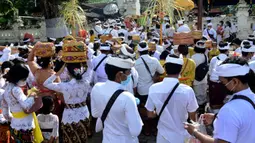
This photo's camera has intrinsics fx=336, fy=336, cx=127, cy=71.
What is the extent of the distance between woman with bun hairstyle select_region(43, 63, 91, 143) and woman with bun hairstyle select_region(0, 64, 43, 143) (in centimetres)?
39

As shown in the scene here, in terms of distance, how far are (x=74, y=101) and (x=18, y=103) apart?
75 centimetres

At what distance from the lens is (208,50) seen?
29.3 ft

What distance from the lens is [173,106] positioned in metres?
3.79

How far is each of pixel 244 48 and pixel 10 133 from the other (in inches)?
163

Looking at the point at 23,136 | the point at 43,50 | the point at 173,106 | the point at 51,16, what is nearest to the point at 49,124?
the point at 23,136

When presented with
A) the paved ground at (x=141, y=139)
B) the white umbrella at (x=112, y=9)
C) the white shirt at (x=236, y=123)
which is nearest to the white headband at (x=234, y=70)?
the white shirt at (x=236, y=123)

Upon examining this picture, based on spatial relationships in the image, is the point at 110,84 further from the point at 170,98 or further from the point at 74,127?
the point at 74,127

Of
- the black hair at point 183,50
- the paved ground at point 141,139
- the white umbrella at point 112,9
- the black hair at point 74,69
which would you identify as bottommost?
the paved ground at point 141,139

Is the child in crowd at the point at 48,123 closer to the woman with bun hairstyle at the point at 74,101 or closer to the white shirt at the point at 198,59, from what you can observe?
the woman with bun hairstyle at the point at 74,101

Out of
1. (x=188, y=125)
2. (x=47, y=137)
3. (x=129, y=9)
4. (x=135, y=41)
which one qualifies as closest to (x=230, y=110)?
(x=188, y=125)

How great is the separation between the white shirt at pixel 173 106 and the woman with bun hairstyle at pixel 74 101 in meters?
1.12

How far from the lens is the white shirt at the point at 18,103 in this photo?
4074 mm

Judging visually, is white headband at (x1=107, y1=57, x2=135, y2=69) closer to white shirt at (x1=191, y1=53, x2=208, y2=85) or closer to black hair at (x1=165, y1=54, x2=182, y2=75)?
black hair at (x1=165, y1=54, x2=182, y2=75)

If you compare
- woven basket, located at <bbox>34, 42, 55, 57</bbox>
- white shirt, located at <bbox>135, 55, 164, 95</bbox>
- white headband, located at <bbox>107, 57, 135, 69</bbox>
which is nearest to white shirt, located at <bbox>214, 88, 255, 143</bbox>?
white headband, located at <bbox>107, 57, 135, 69</bbox>
